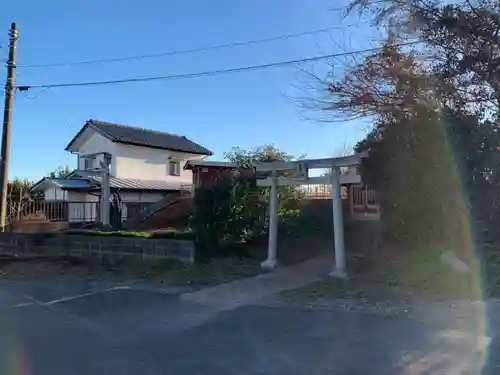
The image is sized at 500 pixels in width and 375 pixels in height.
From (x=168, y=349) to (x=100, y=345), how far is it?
2.58ft

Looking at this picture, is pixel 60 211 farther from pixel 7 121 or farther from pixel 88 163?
pixel 7 121

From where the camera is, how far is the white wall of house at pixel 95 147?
91.4 feet

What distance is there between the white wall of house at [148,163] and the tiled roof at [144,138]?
14.9 inches

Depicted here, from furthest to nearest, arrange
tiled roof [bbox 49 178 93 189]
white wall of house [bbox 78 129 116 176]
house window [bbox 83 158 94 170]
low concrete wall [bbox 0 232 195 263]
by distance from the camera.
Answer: house window [bbox 83 158 94 170], white wall of house [bbox 78 129 116 176], tiled roof [bbox 49 178 93 189], low concrete wall [bbox 0 232 195 263]

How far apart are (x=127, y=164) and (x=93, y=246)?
16.2 meters

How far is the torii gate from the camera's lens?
9.88 metres

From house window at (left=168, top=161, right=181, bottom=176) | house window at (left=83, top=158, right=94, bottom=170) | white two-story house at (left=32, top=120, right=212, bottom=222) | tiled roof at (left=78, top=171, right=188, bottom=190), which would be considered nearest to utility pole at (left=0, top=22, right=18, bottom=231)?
tiled roof at (left=78, top=171, right=188, bottom=190)

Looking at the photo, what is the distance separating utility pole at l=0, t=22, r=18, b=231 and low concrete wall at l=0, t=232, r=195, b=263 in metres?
1.97

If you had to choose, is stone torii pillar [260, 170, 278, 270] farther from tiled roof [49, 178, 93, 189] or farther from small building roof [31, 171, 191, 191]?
tiled roof [49, 178, 93, 189]

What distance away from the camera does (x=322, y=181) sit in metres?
10.8

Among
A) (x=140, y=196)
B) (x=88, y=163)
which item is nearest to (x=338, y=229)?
(x=140, y=196)

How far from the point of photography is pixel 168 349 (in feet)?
16.9

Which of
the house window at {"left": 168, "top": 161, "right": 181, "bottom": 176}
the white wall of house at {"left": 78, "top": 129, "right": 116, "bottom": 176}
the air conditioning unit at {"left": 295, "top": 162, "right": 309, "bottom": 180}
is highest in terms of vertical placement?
the white wall of house at {"left": 78, "top": 129, "right": 116, "bottom": 176}

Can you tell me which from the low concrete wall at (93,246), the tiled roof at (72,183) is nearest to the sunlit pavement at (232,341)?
the low concrete wall at (93,246)
